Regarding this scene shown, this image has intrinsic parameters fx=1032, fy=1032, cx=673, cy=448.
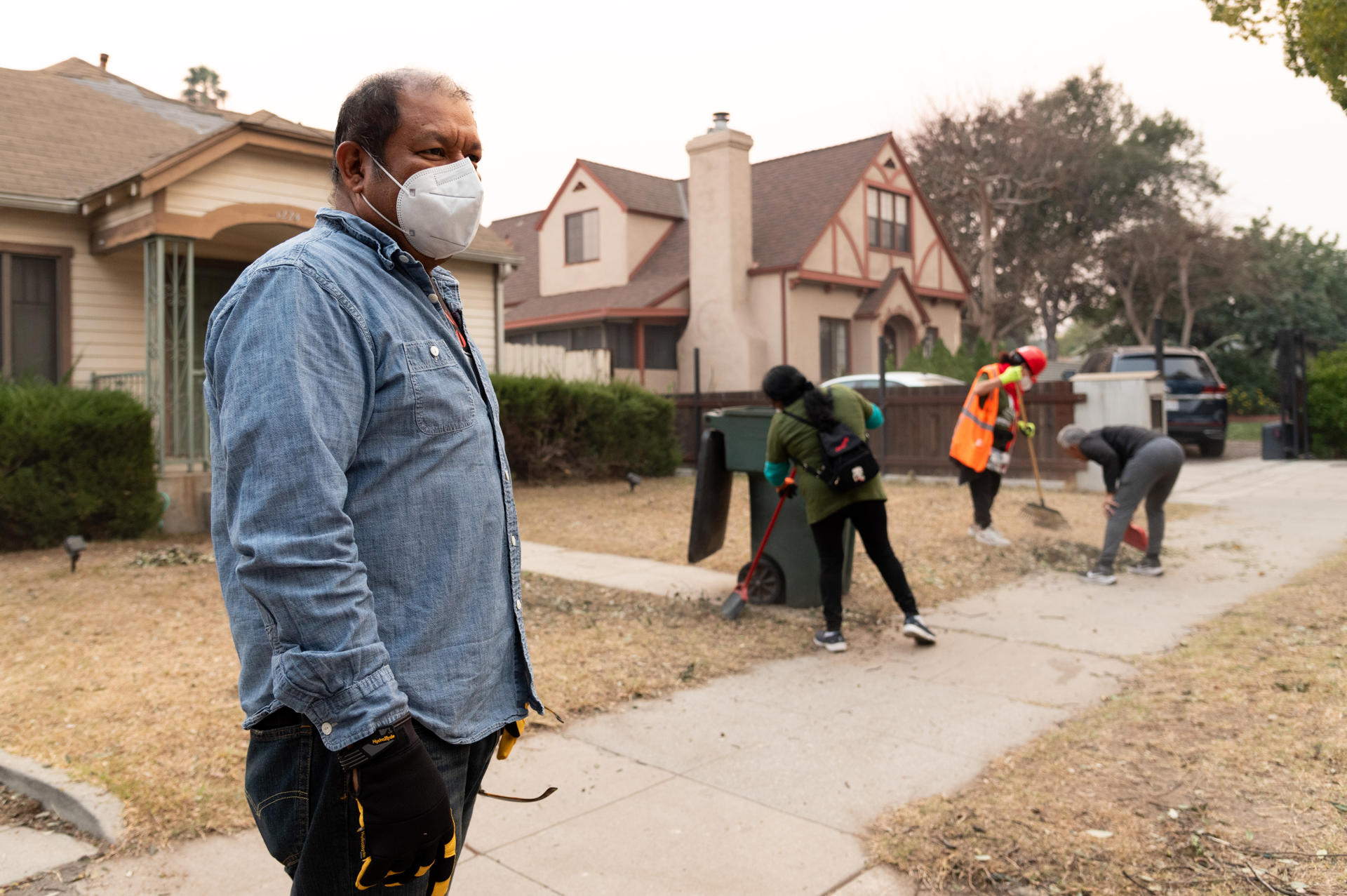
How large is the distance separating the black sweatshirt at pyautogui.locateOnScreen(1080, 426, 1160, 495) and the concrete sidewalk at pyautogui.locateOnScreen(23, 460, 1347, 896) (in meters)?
1.13

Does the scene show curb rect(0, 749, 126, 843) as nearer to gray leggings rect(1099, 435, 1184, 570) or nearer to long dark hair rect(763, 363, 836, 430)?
long dark hair rect(763, 363, 836, 430)

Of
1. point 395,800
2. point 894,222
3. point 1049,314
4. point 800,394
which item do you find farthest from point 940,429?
point 1049,314

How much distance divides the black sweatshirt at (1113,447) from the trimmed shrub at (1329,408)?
1368 centimetres

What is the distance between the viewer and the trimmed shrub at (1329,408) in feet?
63.7

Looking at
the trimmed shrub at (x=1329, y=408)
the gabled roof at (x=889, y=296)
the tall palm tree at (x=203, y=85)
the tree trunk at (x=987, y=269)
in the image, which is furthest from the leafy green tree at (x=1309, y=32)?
the tall palm tree at (x=203, y=85)

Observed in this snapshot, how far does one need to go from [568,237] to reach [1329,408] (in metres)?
17.4

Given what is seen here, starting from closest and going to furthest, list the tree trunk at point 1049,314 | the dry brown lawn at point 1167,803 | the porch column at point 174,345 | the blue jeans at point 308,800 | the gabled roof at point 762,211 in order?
1. the blue jeans at point 308,800
2. the dry brown lawn at point 1167,803
3. the porch column at point 174,345
4. the gabled roof at point 762,211
5. the tree trunk at point 1049,314

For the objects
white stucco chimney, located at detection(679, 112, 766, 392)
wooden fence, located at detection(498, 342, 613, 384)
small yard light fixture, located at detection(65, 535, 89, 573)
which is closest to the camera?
small yard light fixture, located at detection(65, 535, 89, 573)

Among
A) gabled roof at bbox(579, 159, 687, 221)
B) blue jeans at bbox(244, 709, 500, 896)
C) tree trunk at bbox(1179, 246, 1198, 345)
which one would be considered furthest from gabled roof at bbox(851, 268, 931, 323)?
blue jeans at bbox(244, 709, 500, 896)

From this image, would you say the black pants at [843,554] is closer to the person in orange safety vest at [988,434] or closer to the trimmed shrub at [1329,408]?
the person in orange safety vest at [988,434]

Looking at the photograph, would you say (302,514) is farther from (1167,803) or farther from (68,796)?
(1167,803)

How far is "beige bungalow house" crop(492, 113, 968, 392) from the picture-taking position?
2355 cm

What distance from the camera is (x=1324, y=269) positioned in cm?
3566

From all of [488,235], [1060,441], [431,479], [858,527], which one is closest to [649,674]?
[858,527]
